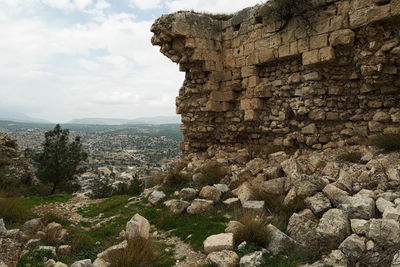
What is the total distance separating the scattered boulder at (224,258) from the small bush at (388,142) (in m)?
3.96

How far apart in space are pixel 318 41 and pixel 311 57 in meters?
0.41

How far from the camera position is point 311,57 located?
6.82 metres

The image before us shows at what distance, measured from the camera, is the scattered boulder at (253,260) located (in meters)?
3.27

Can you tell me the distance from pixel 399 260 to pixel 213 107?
694 centimetres

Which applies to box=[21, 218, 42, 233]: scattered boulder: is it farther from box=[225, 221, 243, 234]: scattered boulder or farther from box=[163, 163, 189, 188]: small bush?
box=[225, 221, 243, 234]: scattered boulder

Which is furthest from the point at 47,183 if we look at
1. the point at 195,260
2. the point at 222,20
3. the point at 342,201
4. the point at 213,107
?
the point at 342,201

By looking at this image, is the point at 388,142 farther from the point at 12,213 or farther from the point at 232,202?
the point at 12,213

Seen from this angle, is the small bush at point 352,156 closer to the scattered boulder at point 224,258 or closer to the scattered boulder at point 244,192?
the scattered boulder at point 244,192

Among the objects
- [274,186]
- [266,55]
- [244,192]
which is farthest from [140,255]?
[266,55]

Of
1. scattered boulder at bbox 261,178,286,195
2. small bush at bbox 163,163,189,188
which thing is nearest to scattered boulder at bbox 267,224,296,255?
scattered boulder at bbox 261,178,286,195

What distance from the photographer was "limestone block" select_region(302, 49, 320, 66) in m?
6.71

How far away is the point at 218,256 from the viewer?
11.6 feet

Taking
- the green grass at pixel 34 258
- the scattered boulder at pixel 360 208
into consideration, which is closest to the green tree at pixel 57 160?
the green grass at pixel 34 258

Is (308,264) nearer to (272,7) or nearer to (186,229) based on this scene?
(186,229)
